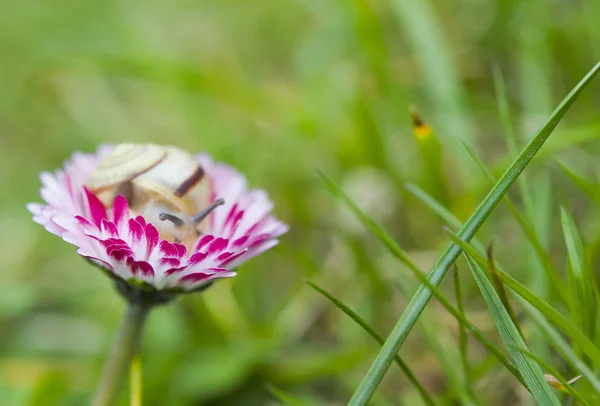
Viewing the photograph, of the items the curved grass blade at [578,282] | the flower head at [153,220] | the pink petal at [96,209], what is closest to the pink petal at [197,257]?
the flower head at [153,220]

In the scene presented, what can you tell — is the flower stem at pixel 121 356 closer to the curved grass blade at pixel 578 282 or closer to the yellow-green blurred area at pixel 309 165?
the yellow-green blurred area at pixel 309 165

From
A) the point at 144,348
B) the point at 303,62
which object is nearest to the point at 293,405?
the point at 144,348

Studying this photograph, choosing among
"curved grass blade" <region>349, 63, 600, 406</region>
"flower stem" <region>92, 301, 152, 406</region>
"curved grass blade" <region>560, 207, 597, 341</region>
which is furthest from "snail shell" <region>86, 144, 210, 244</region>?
"curved grass blade" <region>560, 207, 597, 341</region>

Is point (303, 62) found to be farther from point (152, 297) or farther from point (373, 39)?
point (152, 297)

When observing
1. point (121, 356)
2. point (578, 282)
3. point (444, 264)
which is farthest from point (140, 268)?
point (578, 282)

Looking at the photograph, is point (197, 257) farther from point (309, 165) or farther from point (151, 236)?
point (309, 165)

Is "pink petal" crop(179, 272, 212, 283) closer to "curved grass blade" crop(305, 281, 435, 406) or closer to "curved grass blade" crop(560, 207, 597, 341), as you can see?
"curved grass blade" crop(305, 281, 435, 406)
